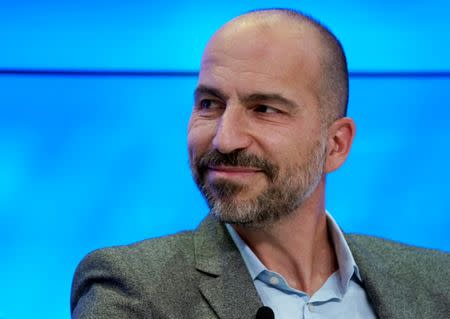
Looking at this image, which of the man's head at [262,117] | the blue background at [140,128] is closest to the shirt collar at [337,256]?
the man's head at [262,117]

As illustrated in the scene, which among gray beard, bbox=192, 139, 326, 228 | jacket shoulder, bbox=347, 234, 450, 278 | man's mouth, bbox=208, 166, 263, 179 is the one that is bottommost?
jacket shoulder, bbox=347, 234, 450, 278

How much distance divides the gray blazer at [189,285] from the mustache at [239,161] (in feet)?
0.74

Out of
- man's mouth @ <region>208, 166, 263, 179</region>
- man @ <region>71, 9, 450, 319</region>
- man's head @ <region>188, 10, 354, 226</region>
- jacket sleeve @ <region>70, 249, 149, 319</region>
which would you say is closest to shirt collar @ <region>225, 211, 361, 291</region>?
man @ <region>71, 9, 450, 319</region>

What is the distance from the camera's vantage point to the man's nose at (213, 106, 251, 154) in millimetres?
1970

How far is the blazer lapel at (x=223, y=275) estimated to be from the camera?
6.37 ft

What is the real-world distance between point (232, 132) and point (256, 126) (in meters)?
0.07

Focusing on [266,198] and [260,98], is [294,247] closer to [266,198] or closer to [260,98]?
[266,198]

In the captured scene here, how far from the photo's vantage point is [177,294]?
76.5 inches

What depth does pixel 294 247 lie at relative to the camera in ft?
7.08

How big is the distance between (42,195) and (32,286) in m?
0.31

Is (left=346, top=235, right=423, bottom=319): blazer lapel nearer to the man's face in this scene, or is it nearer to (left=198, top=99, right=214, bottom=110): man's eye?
the man's face

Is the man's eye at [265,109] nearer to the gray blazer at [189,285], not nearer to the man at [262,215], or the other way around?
the man at [262,215]

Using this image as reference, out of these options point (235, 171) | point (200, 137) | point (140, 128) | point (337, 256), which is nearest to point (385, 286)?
point (337, 256)

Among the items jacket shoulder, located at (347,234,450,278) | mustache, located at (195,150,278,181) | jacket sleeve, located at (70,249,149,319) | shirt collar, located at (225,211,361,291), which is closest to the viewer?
jacket sleeve, located at (70,249,149,319)
